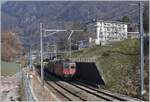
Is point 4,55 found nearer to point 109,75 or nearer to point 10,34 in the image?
point 10,34

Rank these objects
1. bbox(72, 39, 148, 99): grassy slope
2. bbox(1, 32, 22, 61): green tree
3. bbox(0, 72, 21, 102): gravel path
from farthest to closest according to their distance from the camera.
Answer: bbox(1, 32, 22, 61): green tree → bbox(72, 39, 148, 99): grassy slope → bbox(0, 72, 21, 102): gravel path

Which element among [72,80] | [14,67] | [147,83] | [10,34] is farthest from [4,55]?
[147,83]

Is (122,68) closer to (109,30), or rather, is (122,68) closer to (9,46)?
(109,30)

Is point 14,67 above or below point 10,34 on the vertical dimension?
below

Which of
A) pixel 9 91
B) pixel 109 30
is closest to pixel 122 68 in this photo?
pixel 9 91

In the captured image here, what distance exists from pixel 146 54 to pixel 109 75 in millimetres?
4397

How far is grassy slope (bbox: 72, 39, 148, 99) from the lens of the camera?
3516 cm

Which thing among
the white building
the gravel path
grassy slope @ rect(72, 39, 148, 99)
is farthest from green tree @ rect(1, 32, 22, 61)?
grassy slope @ rect(72, 39, 148, 99)

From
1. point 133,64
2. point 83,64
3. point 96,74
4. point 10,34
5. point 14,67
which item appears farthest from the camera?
point 10,34

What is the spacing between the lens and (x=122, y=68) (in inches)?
1623

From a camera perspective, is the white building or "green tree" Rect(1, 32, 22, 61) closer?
the white building

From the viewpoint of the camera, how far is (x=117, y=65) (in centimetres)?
4300

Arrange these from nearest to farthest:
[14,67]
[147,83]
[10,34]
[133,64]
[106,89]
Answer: [147,83] < [106,89] < [133,64] < [14,67] < [10,34]

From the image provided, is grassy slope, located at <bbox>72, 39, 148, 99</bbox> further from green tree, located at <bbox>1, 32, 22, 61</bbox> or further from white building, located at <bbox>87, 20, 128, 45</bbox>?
green tree, located at <bbox>1, 32, 22, 61</bbox>
